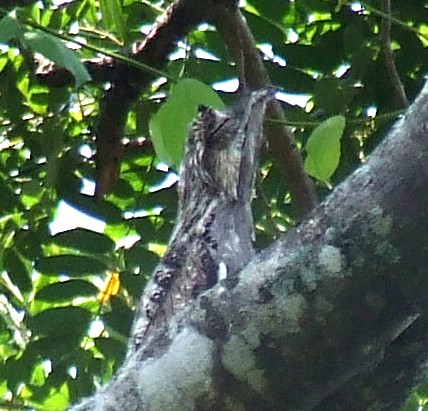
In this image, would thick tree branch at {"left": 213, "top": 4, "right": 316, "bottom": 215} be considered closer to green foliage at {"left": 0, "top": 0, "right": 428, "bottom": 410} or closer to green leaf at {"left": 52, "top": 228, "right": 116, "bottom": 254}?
green foliage at {"left": 0, "top": 0, "right": 428, "bottom": 410}

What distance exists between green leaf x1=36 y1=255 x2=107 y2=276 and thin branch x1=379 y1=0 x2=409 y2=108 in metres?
0.50

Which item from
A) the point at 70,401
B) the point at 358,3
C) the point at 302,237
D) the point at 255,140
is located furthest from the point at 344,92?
the point at 302,237

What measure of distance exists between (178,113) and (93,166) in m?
0.77

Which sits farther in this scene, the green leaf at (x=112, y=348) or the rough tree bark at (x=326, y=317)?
the green leaf at (x=112, y=348)

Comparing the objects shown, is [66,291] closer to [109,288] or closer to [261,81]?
[109,288]

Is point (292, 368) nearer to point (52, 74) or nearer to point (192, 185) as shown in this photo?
point (192, 185)

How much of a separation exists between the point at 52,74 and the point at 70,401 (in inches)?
18.9

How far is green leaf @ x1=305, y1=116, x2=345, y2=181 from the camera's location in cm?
101

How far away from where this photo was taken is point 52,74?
5.56 ft

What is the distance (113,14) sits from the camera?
138cm

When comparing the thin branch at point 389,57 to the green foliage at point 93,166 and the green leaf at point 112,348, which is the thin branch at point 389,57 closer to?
the green foliage at point 93,166

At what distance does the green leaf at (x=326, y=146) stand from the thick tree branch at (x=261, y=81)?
1.69ft

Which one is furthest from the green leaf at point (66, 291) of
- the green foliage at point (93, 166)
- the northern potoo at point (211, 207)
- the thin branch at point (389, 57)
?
the thin branch at point (389, 57)

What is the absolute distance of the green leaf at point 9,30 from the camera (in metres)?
0.98
